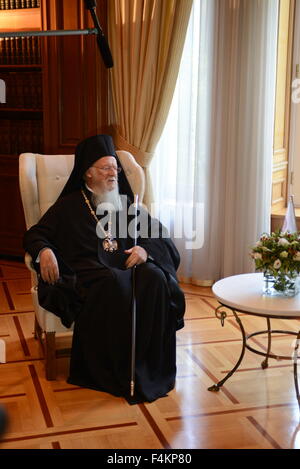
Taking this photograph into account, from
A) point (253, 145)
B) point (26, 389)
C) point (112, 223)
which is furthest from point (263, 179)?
point (26, 389)

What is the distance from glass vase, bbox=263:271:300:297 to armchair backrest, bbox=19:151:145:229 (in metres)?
1.15

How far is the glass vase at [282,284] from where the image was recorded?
3.07 metres

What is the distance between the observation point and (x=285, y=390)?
3.22 metres

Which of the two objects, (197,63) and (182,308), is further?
(197,63)

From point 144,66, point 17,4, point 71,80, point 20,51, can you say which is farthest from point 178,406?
point 17,4

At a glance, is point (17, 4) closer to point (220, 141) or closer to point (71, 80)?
point (71, 80)

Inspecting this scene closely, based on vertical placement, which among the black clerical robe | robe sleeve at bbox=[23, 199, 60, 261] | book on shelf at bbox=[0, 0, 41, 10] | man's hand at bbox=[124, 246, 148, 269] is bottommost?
the black clerical robe

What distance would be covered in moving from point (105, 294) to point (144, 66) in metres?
2.20

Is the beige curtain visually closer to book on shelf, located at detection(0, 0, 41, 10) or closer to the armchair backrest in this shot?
book on shelf, located at detection(0, 0, 41, 10)

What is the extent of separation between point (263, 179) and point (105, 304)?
2011 mm

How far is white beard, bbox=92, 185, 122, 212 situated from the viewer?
3.66 m

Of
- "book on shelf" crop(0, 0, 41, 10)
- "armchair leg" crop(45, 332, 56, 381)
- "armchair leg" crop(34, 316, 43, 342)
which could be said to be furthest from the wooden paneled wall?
"armchair leg" crop(45, 332, 56, 381)

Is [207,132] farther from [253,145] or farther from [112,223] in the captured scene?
[112,223]

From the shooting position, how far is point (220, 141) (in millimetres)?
4812
